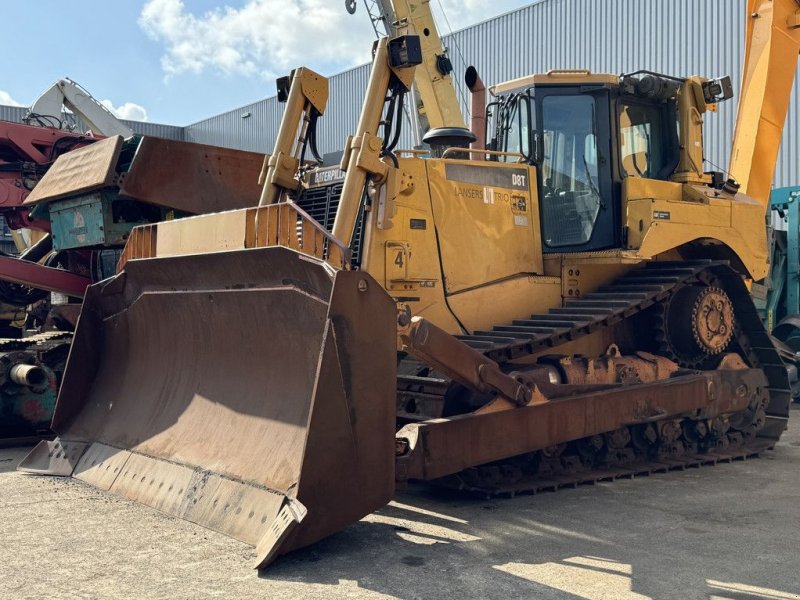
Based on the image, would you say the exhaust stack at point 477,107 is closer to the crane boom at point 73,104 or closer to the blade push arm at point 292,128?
the blade push arm at point 292,128

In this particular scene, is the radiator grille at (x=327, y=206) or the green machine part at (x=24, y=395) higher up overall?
the radiator grille at (x=327, y=206)

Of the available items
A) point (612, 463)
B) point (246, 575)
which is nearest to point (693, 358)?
point (612, 463)

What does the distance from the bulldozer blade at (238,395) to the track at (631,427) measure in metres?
1.25

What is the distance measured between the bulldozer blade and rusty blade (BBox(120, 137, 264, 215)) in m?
2.38

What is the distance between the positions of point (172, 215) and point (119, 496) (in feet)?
13.2

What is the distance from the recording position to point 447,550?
475 centimetres

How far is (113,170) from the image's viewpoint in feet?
28.5

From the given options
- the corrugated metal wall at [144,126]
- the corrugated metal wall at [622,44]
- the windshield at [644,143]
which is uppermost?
the corrugated metal wall at [144,126]

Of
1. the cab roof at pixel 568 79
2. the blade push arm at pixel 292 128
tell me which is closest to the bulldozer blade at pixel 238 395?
the blade push arm at pixel 292 128

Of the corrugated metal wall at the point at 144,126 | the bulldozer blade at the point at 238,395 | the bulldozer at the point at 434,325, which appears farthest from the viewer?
the corrugated metal wall at the point at 144,126

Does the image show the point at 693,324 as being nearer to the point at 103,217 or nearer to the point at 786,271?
the point at 103,217

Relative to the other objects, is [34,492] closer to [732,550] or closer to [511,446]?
[511,446]

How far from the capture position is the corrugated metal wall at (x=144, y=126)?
33.9 metres

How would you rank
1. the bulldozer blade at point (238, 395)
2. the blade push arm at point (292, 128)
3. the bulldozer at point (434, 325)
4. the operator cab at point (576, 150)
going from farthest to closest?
1. the operator cab at point (576, 150)
2. the blade push arm at point (292, 128)
3. the bulldozer at point (434, 325)
4. the bulldozer blade at point (238, 395)
